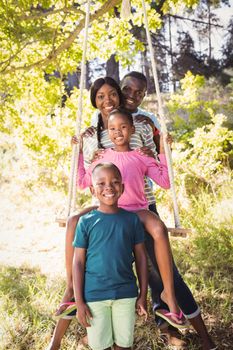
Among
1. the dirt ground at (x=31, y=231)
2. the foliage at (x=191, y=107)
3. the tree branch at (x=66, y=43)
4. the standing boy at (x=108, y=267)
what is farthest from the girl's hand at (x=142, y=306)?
the foliage at (x=191, y=107)

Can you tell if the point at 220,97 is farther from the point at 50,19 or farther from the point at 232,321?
the point at 232,321

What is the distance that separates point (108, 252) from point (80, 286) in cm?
21

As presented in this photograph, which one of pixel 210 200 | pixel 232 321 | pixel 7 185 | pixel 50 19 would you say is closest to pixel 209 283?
pixel 232 321

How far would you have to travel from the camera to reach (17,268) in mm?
4125

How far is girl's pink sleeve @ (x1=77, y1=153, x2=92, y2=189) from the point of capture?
2412 millimetres

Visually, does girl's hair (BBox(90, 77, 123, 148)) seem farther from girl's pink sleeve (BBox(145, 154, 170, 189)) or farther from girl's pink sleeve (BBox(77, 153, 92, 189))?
girl's pink sleeve (BBox(145, 154, 170, 189))

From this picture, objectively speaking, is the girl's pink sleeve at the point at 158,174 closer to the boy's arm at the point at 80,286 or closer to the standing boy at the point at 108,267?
the standing boy at the point at 108,267

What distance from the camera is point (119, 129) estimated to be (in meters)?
2.19

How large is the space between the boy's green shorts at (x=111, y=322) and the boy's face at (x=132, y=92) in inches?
46.3

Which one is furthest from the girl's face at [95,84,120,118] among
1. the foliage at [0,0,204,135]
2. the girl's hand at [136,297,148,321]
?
the foliage at [0,0,204,135]

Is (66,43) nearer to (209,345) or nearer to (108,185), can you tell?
(108,185)

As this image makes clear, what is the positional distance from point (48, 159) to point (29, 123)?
536 millimetres

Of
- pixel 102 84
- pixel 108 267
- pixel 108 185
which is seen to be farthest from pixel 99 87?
pixel 108 267

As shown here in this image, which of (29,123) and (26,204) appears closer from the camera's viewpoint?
(29,123)
